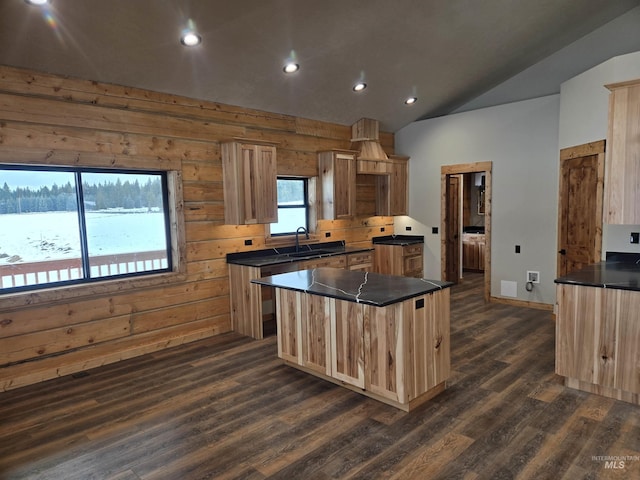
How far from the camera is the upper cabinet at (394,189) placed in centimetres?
704

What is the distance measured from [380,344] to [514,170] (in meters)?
4.20

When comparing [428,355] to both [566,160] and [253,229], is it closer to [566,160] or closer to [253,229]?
[253,229]

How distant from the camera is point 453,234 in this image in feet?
24.9

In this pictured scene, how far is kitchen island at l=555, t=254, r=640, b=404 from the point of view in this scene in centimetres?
305

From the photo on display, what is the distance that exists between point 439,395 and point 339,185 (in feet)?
11.8

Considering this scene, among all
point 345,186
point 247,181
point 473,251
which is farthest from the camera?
point 473,251

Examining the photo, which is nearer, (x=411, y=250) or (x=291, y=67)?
(x=291, y=67)

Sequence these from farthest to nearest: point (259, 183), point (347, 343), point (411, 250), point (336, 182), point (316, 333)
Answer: point (411, 250), point (336, 182), point (259, 183), point (316, 333), point (347, 343)

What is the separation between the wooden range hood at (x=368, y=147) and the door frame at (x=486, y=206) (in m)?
1.00

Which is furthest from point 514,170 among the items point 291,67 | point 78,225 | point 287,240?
point 78,225

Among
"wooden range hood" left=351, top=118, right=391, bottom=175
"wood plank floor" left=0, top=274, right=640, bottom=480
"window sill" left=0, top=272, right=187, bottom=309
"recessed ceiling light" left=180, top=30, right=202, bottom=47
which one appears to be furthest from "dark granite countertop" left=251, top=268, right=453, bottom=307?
"wooden range hood" left=351, top=118, right=391, bottom=175

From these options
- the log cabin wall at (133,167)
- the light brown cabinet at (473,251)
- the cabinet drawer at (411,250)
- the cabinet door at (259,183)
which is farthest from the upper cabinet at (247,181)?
the light brown cabinet at (473,251)

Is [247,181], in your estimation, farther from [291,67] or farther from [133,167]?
[291,67]

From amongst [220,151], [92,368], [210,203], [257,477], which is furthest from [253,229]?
[257,477]
